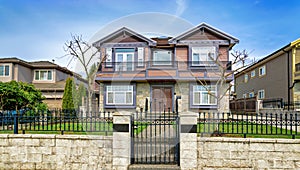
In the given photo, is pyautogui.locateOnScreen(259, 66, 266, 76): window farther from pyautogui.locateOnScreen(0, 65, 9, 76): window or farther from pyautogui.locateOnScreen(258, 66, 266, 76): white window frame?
pyautogui.locateOnScreen(0, 65, 9, 76): window

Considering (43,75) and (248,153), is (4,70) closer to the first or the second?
(43,75)

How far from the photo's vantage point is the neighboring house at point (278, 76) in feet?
61.3

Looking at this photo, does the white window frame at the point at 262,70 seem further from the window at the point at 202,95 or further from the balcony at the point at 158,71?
the window at the point at 202,95

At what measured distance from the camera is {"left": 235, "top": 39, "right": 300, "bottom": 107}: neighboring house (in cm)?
1867

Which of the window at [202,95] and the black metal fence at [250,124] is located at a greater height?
the window at [202,95]

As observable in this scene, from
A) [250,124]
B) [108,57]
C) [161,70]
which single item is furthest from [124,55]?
[250,124]

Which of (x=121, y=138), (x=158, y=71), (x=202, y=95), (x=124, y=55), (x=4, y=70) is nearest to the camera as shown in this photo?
(x=121, y=138)

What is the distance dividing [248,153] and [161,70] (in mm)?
11834

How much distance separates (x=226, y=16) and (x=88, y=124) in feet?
20.1

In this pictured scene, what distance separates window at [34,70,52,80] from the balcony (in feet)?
35.6

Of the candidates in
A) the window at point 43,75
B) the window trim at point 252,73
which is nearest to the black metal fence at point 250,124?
the window trim at point 252,73

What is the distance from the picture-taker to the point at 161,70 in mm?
18125

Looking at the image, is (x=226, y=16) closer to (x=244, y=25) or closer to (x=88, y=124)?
(x=244, y=25)

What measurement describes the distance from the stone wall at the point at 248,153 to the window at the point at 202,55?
39.0 ft
